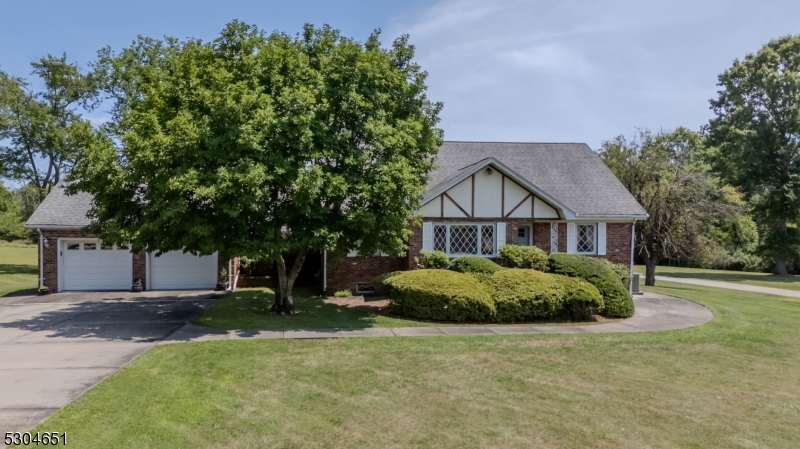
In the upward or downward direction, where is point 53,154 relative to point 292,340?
upward

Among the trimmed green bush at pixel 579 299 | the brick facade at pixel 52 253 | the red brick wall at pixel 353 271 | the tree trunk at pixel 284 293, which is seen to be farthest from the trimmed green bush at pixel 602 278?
the brick facade at pixel 52 253

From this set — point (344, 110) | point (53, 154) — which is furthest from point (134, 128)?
point (53, 154)

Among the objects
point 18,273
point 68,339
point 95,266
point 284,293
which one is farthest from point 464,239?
point 18,273

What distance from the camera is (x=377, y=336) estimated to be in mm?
10922

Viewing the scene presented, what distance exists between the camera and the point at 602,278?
46.7ft

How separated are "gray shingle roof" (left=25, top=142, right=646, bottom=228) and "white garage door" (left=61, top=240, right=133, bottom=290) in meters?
1.21

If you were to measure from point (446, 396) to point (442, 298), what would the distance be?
19.1 feet

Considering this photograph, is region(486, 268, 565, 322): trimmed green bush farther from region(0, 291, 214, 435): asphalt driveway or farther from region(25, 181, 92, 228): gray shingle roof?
region(25, 181, 92, 228): gray shingle roof

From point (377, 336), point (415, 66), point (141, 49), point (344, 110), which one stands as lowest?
point (377, 336)

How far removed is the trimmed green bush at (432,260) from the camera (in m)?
16.3

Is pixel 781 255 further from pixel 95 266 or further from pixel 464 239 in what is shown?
pixel 95 266

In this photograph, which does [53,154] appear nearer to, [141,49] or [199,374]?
[141,49]

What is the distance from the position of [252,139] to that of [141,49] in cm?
1953

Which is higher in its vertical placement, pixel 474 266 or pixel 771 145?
pixel 771 145
